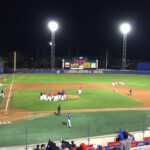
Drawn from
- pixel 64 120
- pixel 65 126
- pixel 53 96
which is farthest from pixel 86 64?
pixel 65 126

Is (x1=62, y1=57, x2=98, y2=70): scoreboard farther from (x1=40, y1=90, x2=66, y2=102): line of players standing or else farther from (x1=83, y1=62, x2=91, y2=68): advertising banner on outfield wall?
(x1=40, y1=90, x2=66, y2=102): line of players standing

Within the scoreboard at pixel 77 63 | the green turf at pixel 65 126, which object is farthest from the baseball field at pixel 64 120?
the scoreboard at pixel 77 63

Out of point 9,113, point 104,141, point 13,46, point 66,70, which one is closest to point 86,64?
point 66,70

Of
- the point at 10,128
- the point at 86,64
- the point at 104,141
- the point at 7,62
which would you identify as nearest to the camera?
the point at 104,141

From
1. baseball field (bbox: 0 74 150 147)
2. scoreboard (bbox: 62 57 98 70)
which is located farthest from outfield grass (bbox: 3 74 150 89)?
baseball field (bbox: 0 74 150 147)

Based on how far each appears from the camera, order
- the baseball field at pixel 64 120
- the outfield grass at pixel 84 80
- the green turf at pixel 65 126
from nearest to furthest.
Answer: the green turf at pixel 65 126 → the baseball field at pixel 64 120 → the outfield grass at pixel 84 80

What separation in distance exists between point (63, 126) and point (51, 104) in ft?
26.4

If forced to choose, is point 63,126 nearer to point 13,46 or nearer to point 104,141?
point 104,141

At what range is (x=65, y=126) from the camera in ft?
47.8

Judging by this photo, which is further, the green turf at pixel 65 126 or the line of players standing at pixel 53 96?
the line of players standing at pixel 53 96

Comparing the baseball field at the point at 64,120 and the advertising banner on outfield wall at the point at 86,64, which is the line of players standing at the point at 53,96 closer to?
the baseball field at the point at 64,120

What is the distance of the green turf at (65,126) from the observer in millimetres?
12320

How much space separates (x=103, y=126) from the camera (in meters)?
14.5

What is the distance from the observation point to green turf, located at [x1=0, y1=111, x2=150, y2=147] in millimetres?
12320
